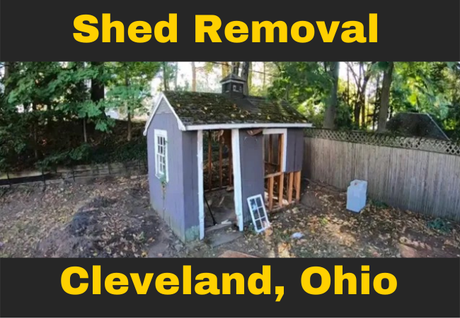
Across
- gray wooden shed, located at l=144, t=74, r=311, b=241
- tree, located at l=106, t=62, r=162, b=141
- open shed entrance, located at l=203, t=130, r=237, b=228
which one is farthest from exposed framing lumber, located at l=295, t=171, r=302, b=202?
tree, located at l=106, t=62, r=162, b=141

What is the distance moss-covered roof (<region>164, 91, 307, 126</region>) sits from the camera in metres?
5.38

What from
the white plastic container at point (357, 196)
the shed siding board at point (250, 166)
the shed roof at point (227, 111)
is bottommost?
the white plastic container at point (357, 196)

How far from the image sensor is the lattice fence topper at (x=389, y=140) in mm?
6017

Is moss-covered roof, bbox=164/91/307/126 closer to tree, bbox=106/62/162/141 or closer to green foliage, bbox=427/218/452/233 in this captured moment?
tree, bbox=106/62/162/141

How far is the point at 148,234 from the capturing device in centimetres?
582

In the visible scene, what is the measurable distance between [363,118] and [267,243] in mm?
11530

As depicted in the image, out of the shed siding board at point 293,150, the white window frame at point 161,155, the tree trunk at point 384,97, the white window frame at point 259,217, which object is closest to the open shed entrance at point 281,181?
the shed siding board at point 293,150

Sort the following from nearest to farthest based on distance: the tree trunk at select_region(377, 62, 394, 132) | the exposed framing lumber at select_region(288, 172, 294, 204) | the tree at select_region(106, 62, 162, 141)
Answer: the exposed framing lumber at select_region(288, 172, 294, 204) → the tree trunk at select_region(377, 62, 394, 132) → the tree at select_region(106, 62, 162, 141)

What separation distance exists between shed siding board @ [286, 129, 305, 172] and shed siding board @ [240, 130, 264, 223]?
101 cm

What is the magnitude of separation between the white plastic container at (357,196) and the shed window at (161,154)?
4229mm

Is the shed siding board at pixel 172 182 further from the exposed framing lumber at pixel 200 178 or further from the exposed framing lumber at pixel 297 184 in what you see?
the exposed framing lumber at pixel 297 184

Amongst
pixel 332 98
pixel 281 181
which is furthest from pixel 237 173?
pixel 332 98

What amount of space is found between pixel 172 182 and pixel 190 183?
1.95 feet

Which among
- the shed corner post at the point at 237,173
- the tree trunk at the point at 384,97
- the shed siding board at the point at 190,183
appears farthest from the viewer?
the tree trunk at the point at 384,97
